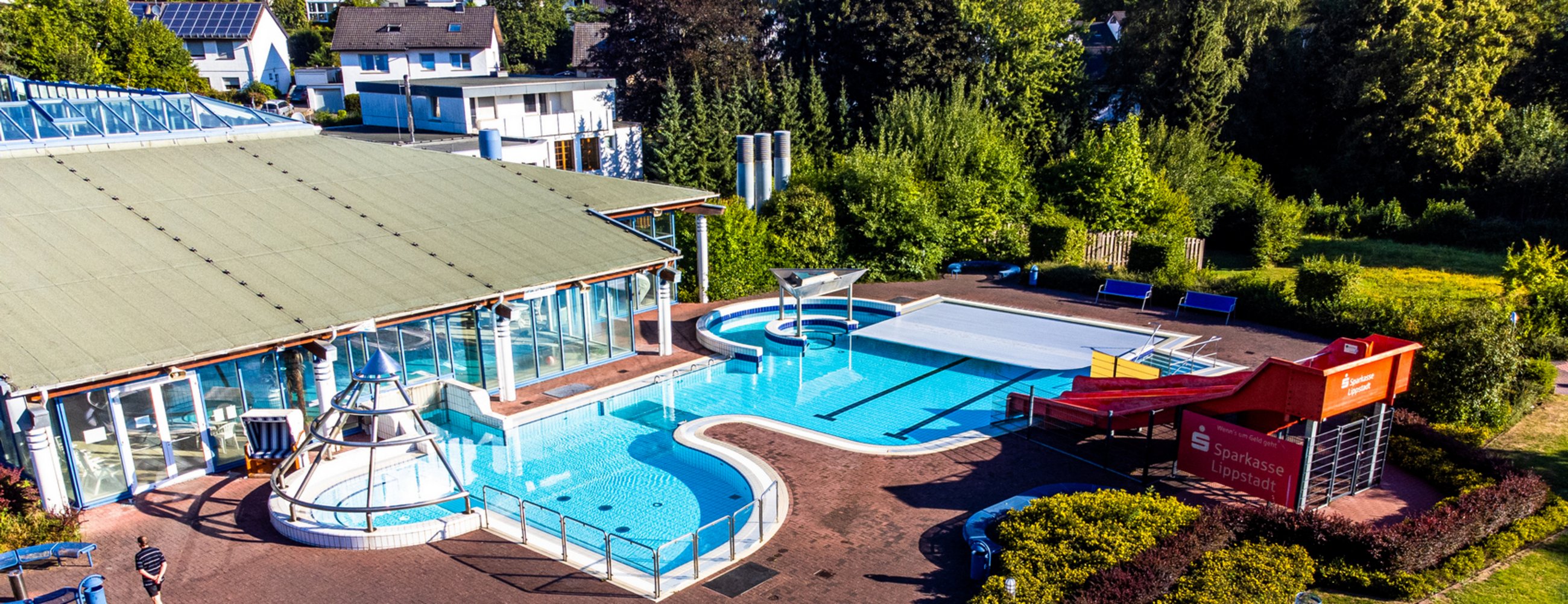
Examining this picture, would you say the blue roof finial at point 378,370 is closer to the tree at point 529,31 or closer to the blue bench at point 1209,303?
the blue bench at point 1209,303

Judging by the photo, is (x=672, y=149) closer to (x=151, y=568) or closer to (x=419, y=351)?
(x=419, y=351)

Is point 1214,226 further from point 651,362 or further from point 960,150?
point 651,362

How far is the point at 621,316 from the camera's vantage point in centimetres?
2575

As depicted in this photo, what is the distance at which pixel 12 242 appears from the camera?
18.8m

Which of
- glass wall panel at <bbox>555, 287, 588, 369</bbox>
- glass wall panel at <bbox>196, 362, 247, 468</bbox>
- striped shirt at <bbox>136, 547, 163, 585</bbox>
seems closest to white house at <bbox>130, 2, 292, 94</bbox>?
glass wall panel at <bbox>555, 287, 588, 369</bbox>

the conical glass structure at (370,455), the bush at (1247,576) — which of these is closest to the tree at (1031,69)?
the conical glass structure at (370,455)

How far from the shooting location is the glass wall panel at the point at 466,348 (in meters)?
22.1

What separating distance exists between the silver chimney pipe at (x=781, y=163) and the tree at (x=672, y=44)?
12.8 m

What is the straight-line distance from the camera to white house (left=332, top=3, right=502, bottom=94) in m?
72.1

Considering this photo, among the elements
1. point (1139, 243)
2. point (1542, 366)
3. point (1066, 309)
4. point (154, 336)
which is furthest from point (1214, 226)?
point (154, 336)

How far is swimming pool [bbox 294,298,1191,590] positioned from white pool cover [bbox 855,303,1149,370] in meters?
0.33

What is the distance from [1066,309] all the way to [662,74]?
2714cm

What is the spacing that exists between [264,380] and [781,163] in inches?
814

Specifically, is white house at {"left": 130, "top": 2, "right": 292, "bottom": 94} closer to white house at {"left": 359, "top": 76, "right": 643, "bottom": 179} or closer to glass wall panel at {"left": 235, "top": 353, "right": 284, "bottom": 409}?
Result: white house at {"left": 359, "top": 76, "right": 643, "bottom": 179}
